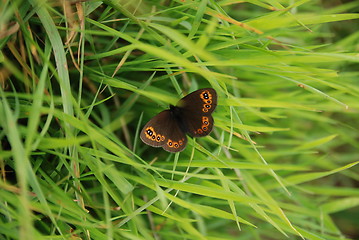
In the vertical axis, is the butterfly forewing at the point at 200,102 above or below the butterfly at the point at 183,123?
above

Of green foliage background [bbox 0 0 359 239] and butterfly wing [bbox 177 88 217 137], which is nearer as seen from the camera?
green foliage background [bbox 0 0 359 239]

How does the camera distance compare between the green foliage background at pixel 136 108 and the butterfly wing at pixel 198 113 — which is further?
the butterfly wing at pixel 198 113

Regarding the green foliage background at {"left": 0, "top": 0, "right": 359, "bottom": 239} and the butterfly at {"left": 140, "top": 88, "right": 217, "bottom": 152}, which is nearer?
the green foliage background at {"left": 0, "top": 0, "right": 359, "bottom": 239}

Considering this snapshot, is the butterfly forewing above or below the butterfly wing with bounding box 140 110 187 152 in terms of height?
above

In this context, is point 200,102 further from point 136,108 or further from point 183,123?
point 136,108

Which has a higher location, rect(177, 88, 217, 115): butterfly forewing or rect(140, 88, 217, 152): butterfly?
rect(177, 88, 217, 115): butterfly forewing

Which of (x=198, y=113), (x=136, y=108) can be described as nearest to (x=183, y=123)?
(x=198, y=113)

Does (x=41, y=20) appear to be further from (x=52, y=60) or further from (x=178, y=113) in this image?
(x=178, y=113)
